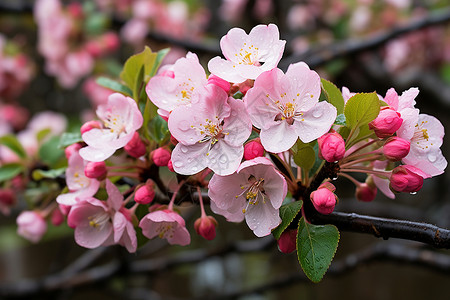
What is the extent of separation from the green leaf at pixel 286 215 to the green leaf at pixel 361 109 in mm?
108

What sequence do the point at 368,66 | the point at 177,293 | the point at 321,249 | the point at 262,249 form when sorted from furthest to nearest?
the point at 177,293 < the point at 368,66 < the point at 262,249 < the point at 321,249

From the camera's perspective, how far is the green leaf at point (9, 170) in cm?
85

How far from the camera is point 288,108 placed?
18.4 inches

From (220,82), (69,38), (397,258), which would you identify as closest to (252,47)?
(220,82)

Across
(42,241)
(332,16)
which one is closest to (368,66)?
(332,16)

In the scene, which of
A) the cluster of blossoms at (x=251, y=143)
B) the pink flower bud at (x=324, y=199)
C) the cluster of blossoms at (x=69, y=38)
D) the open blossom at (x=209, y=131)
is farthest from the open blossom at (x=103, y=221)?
the cluster of blossoms at (x=69, y=38)

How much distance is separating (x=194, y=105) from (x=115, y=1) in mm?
2034

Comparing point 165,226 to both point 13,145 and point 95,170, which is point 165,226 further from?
point 13,145

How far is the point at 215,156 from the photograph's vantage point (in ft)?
1.53

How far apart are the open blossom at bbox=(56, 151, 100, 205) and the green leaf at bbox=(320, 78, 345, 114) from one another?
12.2 inches

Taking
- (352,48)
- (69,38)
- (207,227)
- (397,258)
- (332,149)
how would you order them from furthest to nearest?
(69,38) < (352,48) < (397,258) < (207,227) < (332,149)

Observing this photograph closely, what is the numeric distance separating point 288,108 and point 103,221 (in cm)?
28

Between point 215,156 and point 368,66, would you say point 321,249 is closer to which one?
point 215,156

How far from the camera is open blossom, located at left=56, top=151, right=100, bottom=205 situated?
55 centimetres
